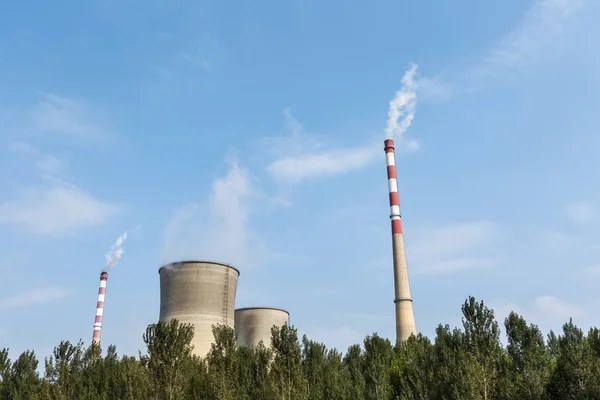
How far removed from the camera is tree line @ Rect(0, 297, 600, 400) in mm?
18312

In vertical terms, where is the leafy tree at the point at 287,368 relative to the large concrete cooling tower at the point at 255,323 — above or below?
below

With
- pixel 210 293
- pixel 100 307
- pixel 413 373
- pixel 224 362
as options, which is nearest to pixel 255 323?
pixel 210 293

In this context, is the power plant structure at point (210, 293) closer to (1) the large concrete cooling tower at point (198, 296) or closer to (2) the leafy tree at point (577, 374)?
(1) the large concrete cooling tower at point (198, 296)

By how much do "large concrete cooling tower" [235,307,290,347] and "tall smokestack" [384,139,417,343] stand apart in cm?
1026

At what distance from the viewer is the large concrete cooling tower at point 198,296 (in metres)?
33.2

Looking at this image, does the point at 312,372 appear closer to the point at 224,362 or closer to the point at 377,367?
the point at 377,367

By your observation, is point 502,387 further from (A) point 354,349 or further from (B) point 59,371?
(B) point 59,371

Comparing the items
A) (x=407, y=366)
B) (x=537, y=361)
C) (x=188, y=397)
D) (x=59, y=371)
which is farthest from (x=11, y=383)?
(x=537, y=361)

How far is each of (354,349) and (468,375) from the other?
11.8m

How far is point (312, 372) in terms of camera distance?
24.6 meters

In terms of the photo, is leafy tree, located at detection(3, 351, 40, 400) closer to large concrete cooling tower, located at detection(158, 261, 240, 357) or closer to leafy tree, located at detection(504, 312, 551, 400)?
large concrete cooling tower, located at detection(158, 261, 240, 357)

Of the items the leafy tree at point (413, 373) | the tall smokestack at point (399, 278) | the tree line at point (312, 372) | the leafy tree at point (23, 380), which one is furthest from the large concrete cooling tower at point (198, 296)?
the tall smokestack at point (399, 278)

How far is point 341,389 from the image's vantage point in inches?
811

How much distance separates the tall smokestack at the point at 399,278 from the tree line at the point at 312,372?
1182 centimetres
